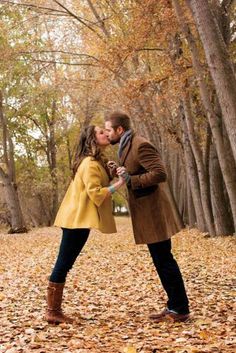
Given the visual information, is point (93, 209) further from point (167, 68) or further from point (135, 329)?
point (167, 68)

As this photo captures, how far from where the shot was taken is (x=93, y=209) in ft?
16.6

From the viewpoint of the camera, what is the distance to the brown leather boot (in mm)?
5066

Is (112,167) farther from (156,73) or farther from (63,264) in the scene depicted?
(156,73)

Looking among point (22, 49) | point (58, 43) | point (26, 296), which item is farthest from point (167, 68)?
point (26, 296)

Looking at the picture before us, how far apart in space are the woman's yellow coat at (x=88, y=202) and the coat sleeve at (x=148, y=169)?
331mm

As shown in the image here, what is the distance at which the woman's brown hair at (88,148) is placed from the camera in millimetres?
5145

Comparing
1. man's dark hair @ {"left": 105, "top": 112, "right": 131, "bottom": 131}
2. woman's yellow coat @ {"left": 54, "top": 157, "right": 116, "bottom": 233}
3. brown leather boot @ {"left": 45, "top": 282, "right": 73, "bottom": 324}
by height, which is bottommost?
brown leather boot @ {"left": 45, "top": 282, "right": 73, "bottom": 324}

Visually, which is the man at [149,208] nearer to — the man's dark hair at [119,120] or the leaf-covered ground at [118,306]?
the man's dark hair at [119,120]

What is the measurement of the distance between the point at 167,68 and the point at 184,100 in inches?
37.8

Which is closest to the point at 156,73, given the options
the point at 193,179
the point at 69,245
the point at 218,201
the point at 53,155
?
the point at 193,179

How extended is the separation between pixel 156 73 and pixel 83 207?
33.7 ft

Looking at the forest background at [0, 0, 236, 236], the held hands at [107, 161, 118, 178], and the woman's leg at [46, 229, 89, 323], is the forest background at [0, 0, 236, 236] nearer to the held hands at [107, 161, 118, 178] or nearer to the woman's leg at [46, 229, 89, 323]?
the held hands at [107, 161, 118, 178]

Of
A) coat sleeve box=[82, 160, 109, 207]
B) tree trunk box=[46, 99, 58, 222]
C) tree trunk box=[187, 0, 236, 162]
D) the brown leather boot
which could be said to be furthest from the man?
tree trunk box=[46, 99, 58, 222]

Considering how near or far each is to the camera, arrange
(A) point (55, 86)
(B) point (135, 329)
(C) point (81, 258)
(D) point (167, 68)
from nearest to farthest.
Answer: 1. (B) point (135, 329)
2. (C) point (81, 258)
3. (D) point (167, 68)
4. (A) point (55, 86)
